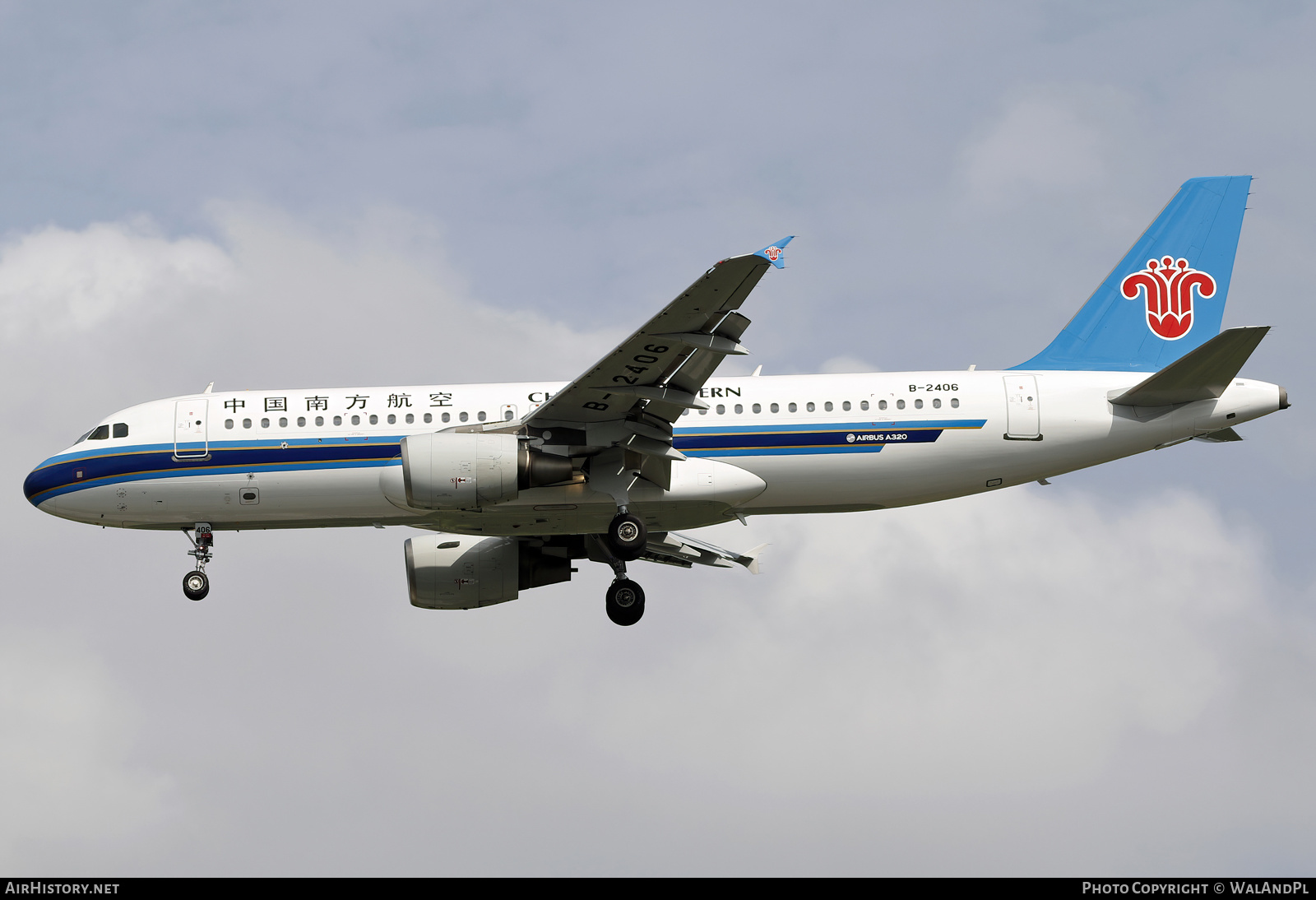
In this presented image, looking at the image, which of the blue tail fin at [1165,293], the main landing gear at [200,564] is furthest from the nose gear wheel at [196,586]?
the blue tail fin at [1165,293]

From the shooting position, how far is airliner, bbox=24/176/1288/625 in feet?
92.4

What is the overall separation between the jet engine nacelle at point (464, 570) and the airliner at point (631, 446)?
2.17 meters

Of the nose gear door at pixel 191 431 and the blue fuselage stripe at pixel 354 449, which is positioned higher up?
the nose gear door at pixel 191 431

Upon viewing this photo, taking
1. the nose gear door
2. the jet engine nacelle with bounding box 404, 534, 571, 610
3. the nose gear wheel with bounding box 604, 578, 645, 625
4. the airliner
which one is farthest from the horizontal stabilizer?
the nose gear door

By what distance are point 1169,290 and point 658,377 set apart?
44.3ft

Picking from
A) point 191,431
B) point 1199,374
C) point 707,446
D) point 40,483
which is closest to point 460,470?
point 707,446

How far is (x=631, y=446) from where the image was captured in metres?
28.2

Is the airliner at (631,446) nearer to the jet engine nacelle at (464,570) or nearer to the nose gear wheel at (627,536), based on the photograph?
the nose gear wheel at (627,536)

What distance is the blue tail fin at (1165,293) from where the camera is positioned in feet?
105

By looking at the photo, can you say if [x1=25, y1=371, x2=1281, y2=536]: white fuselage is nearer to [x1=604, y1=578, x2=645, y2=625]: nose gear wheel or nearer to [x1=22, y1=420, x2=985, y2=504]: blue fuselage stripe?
[x1=22, y1=420, x2=985, y2=504]: blue fuselage stripe

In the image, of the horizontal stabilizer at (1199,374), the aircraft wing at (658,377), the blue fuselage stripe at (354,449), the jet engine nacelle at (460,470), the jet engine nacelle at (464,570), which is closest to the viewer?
the aircraft wing at (658,377)

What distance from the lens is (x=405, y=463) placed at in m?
27.1
